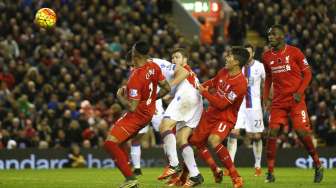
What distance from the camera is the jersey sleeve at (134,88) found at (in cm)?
1344

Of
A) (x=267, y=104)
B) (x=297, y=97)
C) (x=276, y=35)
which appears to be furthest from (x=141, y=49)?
(x=267, y=104)

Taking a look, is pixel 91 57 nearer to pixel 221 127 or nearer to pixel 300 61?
pixel 300 61

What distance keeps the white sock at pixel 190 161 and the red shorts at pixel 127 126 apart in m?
1.11

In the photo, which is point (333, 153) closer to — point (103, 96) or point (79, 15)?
point (103, 96)

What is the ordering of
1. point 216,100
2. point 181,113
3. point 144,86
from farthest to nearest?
point 181,113, point 216,100, point 144,86

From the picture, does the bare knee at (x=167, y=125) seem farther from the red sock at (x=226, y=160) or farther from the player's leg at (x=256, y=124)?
the player's leg at (x=256, y=124)

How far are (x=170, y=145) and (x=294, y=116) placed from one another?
7.20 feet

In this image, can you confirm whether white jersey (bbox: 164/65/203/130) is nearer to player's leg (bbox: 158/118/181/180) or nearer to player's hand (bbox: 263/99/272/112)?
player's leg (bbox: 158/118/181/180)

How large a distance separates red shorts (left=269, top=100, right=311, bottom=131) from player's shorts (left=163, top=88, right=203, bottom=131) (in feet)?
4.50

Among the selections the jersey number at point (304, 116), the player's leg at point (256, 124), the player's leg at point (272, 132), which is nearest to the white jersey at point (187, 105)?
the player's leg at point (272, 132)

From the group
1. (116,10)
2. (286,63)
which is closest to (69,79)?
(116,10)

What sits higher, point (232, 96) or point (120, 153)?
point (232, 96)

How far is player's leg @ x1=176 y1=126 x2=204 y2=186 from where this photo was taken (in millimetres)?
14222

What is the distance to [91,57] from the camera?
92.0ft
